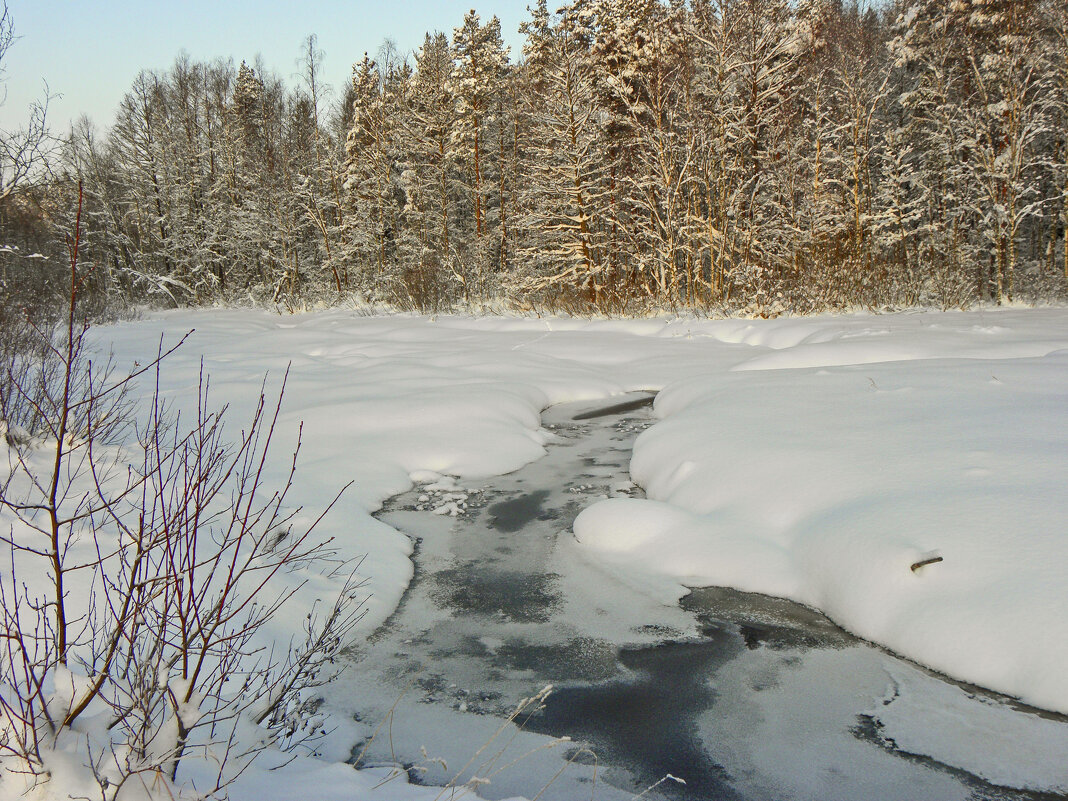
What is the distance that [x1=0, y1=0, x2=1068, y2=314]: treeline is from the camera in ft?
46.4

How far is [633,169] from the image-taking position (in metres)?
17.8

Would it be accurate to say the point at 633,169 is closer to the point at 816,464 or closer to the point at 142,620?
the point at 816,464

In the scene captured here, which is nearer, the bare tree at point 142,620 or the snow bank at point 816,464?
the bare tree at point 142,620

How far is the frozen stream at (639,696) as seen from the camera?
2148mm

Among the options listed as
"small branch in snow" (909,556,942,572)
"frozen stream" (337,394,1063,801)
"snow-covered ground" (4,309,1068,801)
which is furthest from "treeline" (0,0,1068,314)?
"small branch in snow" (909,556,942,572)

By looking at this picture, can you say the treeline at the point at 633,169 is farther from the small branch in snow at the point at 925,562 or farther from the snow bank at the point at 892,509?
the small branch in snow at the point at 925,562

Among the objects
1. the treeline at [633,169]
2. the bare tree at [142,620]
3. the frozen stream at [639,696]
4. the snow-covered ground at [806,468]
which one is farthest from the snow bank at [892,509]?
the treeline at [633,169]

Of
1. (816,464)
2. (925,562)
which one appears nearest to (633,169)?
(816,464)

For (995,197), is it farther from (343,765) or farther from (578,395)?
(343,765)

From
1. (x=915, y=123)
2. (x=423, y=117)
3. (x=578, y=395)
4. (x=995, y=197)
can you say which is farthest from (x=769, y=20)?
(x=578, y=395)

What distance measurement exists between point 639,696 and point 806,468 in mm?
2113

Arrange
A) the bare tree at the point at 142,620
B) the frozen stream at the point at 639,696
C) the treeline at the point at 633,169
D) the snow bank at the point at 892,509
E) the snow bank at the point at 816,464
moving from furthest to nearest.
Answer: the treeline at the point at 633,169, the snow bank at the point at 816,464, the snow bank at the point at 892,509, the frozen stream at the point at 639,696, the bare tree at the point at 142,620

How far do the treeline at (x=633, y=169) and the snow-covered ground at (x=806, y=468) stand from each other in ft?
11.1

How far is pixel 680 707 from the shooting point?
8.30ft
